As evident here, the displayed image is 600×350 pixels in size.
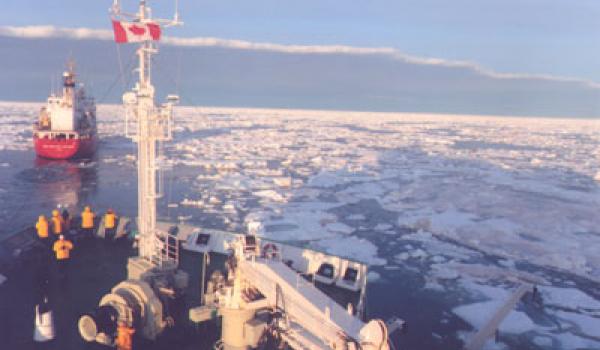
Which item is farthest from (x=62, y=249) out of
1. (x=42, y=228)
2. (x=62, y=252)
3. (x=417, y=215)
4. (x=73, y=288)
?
(x=417, y=215)

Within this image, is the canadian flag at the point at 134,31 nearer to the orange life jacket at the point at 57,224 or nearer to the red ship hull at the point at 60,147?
the orange life jacket at the point at 57,224

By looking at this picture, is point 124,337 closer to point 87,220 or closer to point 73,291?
point 73,291

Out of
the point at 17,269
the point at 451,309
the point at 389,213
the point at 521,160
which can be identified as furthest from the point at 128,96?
the point at 521,160

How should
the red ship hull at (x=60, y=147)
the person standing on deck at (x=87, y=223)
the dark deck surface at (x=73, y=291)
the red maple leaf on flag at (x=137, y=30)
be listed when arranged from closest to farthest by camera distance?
1. the dark deck surface at (x=73, y=291)
2. the red maple leaf on flag at (x=137, y=30)
3. the person standing on deck at (x=87, y=223)
4. the red ship hull at (x=60, y=147)

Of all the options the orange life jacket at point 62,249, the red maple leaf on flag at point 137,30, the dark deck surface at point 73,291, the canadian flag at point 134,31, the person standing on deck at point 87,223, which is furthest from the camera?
the person standing on deck at point 87,223

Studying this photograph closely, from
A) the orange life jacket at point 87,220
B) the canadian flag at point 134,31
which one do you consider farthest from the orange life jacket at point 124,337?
the orange life jacket at point 87,220
